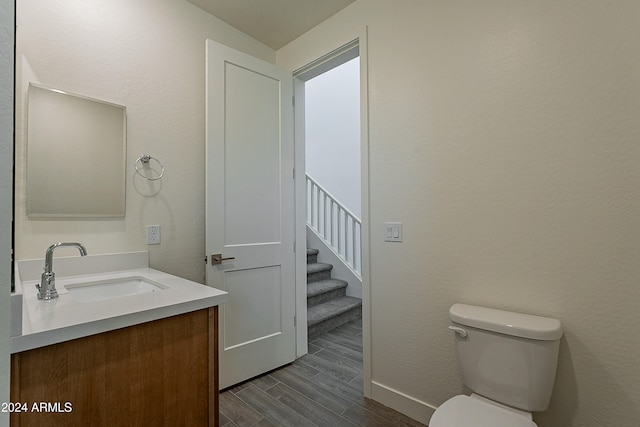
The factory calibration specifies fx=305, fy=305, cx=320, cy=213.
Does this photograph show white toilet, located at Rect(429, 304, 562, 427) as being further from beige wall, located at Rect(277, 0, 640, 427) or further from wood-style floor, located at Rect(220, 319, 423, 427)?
wood-style floor, located at Rect(220, 319, 423, 427)

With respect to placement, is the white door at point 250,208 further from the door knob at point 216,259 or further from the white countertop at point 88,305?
the white countertop at point 88,305

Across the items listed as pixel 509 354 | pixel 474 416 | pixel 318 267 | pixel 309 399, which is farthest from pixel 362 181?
pixel 318 267

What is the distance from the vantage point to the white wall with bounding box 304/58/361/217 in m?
4.41

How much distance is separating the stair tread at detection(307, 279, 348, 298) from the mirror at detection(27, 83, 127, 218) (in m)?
2.10

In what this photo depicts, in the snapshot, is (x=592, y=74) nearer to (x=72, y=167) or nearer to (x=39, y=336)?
(x=39, y=336)

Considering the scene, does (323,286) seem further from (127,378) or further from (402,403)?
(127,378)

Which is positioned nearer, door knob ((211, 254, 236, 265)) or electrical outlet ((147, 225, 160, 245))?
electrical outlet ((147, 225, 160, 245))

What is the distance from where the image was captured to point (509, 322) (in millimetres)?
1265

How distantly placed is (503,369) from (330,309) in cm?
213

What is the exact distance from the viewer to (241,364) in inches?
82.9

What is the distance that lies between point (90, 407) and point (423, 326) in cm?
149

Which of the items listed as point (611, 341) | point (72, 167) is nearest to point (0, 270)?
point (72, 167)

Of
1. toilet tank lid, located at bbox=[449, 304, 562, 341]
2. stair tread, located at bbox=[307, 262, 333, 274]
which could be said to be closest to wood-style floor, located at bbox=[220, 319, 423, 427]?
toilet tank lid, located at bbox=[449, 304, 562, 341]

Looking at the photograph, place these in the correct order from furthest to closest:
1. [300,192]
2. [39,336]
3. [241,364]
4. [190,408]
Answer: [300,192], [241,364], [190,408], [39,336]
